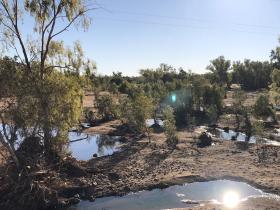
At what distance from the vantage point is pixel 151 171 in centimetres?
2323

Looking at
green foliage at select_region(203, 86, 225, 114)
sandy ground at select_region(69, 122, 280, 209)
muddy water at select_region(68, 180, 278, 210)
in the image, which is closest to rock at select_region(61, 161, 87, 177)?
sandy ground at select_region(69, 122, 280, 209)

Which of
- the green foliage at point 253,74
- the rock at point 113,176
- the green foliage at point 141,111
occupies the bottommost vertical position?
the rock at point 113,176

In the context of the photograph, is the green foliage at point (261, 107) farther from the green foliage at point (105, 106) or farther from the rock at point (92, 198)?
the rock at point (92, 198)

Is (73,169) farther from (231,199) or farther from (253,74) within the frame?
(253,74)

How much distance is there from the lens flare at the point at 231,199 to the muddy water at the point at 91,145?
468 inches

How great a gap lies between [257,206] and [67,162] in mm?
10518

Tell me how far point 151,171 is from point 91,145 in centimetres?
1170

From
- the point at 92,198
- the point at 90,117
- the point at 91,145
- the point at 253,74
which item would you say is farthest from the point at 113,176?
the point at 253,74

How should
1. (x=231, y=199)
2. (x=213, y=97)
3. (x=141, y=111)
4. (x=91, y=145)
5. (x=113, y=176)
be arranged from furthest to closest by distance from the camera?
(x=213, y=97), (x=91, y=145), (x=141, y=111), (x=113, y=176), (x=231, y=199)

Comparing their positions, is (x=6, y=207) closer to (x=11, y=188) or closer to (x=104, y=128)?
(x=11, y=188)

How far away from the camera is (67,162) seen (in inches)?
891

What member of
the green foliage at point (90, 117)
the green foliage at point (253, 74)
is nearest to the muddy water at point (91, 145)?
the green foliage at point (90, 117)

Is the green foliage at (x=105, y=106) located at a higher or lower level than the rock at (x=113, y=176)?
higher

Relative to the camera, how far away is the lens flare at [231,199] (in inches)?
708
